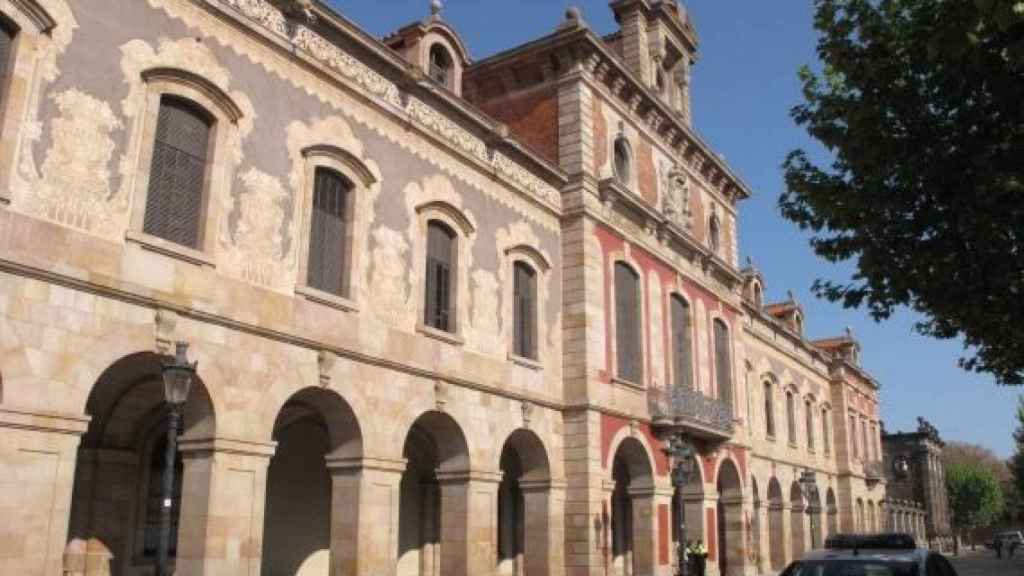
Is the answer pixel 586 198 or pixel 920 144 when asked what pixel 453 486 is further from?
pixel 920 144

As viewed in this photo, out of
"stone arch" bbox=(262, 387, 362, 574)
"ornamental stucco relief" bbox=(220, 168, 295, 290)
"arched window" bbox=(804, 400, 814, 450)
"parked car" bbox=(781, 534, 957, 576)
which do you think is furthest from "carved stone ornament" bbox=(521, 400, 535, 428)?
"arched window" bbox=(804, 400, 814, 450)

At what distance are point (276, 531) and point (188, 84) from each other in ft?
28.6

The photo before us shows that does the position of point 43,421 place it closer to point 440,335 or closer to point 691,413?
point 440,335

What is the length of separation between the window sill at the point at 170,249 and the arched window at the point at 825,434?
3661cm

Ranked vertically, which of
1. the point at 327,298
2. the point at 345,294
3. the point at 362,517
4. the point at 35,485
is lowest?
the point at 362,517

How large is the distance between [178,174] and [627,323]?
43.9 feet

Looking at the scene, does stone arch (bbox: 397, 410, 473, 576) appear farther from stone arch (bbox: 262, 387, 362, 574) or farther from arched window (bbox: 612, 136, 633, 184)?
arched window (bbox: 612, 136, 633, 184)

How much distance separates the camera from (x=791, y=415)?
1580 inches

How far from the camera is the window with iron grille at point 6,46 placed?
10.9m

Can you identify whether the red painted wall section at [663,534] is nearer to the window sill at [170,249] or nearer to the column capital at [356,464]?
the column capital at [356,464]

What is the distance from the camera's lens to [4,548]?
33.1 feet

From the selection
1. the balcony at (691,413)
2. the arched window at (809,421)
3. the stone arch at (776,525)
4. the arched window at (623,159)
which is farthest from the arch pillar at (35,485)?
the arched window at (809,421)

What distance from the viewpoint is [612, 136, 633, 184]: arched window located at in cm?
2470

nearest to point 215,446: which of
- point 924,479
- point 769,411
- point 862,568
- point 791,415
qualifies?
point 862,568
